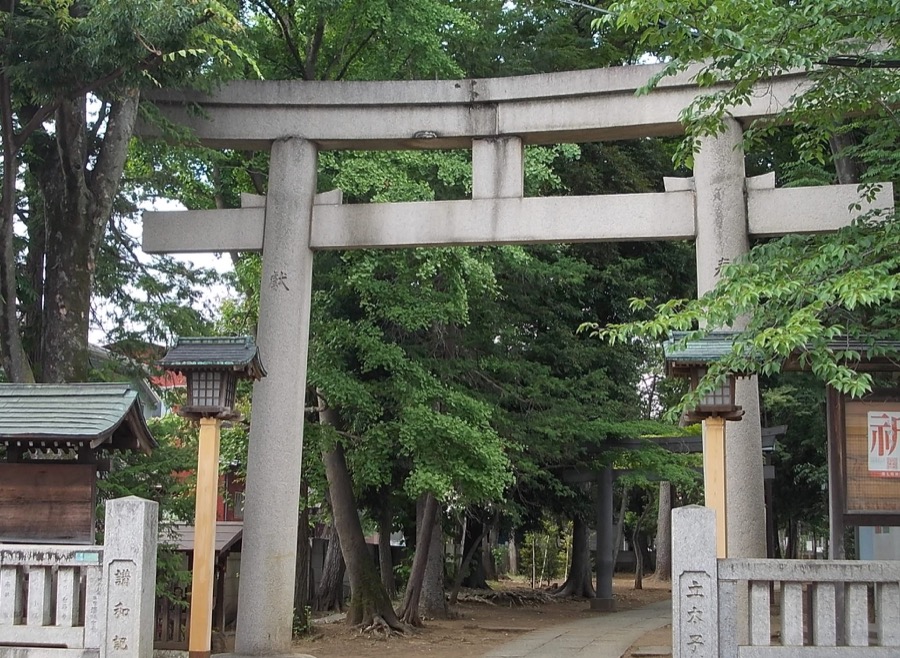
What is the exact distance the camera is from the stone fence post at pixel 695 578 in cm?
779

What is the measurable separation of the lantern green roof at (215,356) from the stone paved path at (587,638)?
22.1ft

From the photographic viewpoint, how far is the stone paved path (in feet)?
50.0

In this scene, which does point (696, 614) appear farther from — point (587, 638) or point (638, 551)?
point (638, 551)

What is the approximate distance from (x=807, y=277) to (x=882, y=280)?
81cm

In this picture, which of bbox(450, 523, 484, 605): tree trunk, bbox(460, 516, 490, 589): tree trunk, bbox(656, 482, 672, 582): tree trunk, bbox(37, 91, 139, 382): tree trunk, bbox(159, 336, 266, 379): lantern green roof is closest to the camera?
bbox(159, 336, 266, 379): lantern green roof

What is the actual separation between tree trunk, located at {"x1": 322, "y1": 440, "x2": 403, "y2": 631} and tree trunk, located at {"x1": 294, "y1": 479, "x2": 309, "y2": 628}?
671mm

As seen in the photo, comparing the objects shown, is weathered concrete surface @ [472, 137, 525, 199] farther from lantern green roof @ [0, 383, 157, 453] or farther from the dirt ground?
the dirt ground

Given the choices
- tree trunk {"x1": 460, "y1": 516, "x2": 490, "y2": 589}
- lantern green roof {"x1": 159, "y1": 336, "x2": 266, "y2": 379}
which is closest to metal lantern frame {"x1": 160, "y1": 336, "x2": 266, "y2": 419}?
lantern green roof {"x1": 159, "y1": 336, "x2": 266, "y2": 379}

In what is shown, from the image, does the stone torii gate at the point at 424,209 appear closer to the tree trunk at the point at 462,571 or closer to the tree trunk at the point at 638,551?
the tree trunk at the point at 462,571

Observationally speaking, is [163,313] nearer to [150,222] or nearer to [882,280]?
[150,222]

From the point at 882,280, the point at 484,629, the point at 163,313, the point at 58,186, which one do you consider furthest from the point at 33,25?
the point at 484,629

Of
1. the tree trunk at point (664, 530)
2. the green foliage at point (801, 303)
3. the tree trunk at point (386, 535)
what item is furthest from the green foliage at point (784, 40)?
the tree trunk at point (664, 530)

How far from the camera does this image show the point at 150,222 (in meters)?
13.3

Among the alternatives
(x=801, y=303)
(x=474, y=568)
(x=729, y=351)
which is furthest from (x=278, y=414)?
(x=474, y=568)
